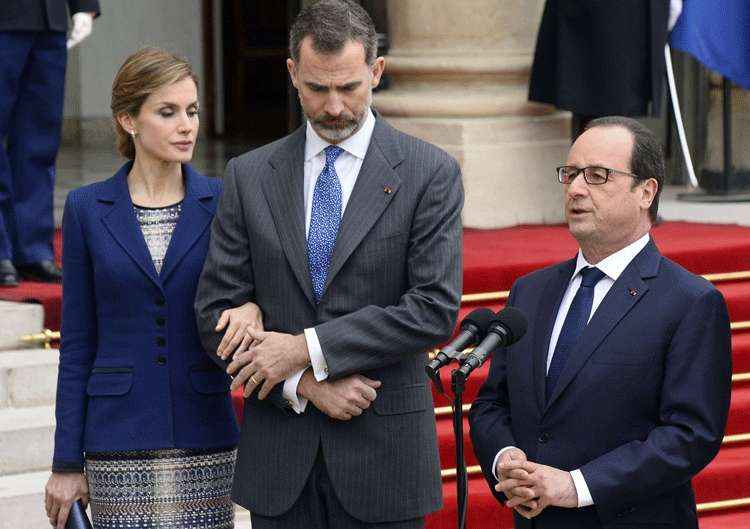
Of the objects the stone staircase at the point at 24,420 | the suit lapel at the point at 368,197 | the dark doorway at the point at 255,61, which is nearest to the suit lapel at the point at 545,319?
the suit lapel at the point at 368,197

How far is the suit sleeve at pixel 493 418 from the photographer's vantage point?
138 inches

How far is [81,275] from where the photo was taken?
13.0 feet

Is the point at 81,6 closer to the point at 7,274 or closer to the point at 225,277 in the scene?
the point at 7,274

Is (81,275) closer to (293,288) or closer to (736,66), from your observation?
(293,288)

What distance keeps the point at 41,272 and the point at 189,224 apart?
2363 millimetres

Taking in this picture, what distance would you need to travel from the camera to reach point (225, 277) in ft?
12.0

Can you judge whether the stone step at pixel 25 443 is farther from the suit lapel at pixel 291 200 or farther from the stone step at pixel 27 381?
the suit lapel at pixel 291 200

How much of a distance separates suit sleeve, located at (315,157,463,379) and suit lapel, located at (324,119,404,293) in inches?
3.2

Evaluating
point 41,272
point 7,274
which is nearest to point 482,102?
point 41,272

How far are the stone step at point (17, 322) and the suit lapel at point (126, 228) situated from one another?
189cm

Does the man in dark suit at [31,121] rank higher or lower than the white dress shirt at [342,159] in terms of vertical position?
lower

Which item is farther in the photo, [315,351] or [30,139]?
[30,139]

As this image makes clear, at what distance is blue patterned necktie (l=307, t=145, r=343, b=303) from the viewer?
12.0ft

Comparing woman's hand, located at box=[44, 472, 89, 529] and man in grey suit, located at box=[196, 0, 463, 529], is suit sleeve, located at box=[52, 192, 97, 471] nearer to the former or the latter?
woman's hand, located at box=[44, 472, 89, 529]
